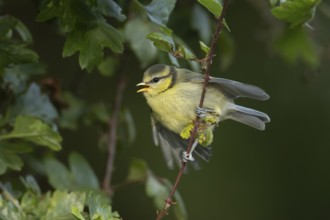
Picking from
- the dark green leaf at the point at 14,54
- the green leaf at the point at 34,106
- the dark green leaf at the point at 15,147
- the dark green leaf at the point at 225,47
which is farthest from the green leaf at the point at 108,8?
the dark green leaf at the point at 225,47

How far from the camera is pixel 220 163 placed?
168 inches

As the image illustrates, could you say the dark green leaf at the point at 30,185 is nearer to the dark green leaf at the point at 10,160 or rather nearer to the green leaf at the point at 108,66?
the dark green leaf at the point at 10,160

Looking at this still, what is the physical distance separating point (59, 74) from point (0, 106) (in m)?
1.34

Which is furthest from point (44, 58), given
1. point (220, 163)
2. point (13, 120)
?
point (13, 120)

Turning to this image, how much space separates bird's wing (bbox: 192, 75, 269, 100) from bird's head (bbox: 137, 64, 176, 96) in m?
0.09

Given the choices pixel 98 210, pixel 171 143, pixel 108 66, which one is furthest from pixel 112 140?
pixel 98 210

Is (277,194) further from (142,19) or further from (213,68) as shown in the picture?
(142,19)

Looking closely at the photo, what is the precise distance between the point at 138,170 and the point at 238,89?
68cm

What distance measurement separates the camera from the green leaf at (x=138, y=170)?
2730 mm

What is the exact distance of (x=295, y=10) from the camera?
1819 millimetres

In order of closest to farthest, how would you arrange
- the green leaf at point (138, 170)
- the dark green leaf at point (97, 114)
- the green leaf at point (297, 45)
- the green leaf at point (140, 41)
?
the green leaf at point (140, 41), the green leaf at point (138, 170), the dark green leaf at point (97, 114), the green leaf at point (297, 45)

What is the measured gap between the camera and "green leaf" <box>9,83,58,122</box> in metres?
2.37

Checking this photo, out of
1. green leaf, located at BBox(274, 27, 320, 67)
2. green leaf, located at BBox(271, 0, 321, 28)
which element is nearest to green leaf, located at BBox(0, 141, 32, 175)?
green leaf, located at BBox(271, 0, 321, 28)

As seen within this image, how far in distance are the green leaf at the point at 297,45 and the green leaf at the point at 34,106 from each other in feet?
4.50
